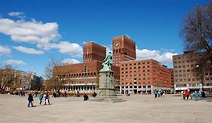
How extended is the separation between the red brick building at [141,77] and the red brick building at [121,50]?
77.8 feet

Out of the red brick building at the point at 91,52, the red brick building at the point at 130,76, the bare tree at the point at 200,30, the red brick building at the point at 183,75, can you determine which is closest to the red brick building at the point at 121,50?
the red brick building at the point at 130,76

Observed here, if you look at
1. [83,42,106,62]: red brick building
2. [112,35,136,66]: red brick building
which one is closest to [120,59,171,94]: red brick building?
[112,35,136,66]: red brick building

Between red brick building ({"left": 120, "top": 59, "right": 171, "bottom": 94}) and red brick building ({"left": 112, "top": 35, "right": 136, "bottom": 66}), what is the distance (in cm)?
2370

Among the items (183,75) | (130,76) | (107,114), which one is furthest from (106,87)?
(130,76)

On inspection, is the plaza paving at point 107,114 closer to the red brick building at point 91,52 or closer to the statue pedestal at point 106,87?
the statue pedestal at point 106,87

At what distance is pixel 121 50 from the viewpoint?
524 feet

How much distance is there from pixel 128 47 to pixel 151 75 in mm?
54922

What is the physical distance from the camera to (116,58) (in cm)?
15862

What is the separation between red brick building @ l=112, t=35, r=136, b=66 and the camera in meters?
156

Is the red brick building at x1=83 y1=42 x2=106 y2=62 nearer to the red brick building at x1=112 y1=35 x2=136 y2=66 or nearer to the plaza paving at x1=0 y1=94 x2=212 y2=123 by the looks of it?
the red brick building at x1=112 y1=35 x2=136 y2=66

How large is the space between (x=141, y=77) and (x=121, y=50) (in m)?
42.8

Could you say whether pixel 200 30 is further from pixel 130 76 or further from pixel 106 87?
pixel 130 76

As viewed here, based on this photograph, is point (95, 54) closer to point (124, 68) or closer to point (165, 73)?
point (124, 68)

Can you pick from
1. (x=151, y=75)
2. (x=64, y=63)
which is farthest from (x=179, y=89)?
(x=64, y=63)
